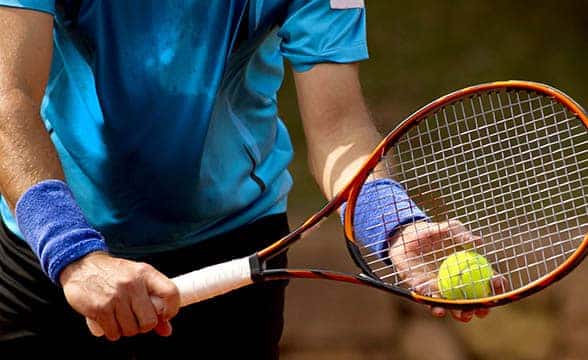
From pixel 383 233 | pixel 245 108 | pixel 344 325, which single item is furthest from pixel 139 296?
pixel 344 325

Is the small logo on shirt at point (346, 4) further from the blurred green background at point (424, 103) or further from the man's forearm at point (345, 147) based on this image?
the blurred green background at point (424, 103)

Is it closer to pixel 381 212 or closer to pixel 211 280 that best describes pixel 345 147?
pixel 381 212

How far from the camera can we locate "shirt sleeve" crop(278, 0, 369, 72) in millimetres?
2490

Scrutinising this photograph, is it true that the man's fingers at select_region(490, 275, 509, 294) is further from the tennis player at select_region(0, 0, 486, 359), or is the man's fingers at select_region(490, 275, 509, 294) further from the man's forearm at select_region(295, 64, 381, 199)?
the man's forearm at select_region(295, 64, 381, 199)

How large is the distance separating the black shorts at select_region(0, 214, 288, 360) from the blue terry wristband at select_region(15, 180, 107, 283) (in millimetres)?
507

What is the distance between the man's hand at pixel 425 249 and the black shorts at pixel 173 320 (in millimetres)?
432

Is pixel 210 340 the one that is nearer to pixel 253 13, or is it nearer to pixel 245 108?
pixel 245 108

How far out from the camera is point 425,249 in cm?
240

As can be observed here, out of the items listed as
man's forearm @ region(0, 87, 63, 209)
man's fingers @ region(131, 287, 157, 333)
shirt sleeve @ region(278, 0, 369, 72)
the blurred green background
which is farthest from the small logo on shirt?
the blurred green background

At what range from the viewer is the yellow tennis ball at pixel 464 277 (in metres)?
2.35

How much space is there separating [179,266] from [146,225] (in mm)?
109

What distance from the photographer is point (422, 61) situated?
15.4 feet

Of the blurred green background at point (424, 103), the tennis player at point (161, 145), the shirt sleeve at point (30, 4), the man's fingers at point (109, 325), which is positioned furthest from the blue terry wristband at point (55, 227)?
the blurred green background at point (424, 103)

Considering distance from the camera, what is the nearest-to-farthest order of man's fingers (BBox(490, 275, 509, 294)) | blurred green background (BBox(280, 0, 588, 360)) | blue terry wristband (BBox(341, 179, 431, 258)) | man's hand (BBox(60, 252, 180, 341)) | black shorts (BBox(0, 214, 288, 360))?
1. man's hand (BBox(60, 252, 180, 341))
2. man's fingers (BBox(490, 275, 509, 294))
3. blue terry wristband (BBox(341, 179, 431, 258))
4. black shorts (BBox(0, 214, 288, 360))
5. blurred green background (BBox(280, 0, 588, 360))
